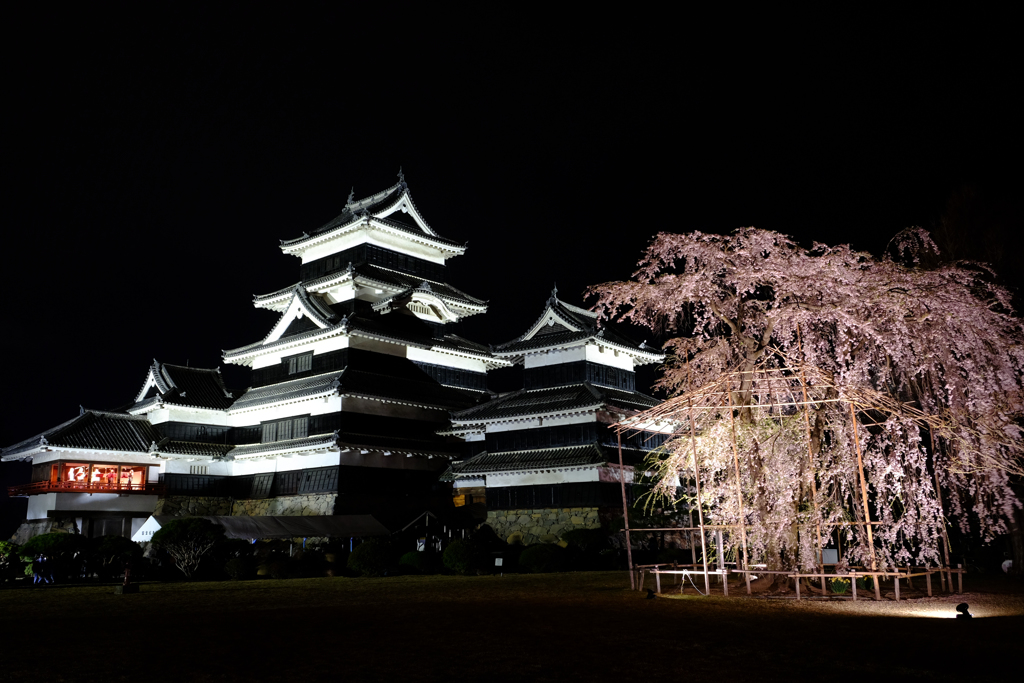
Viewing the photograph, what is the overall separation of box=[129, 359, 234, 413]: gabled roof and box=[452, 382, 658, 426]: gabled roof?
14.1 meters

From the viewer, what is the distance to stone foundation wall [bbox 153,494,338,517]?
120ft

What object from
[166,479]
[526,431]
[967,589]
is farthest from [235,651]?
[166,479]

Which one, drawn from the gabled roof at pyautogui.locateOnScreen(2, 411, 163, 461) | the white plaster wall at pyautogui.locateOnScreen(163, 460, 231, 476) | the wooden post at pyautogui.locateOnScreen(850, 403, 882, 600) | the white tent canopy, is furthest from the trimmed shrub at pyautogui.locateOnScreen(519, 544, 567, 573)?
the gabled roof at pyautogui.locateOnScreen(2, 411, 163, 461)

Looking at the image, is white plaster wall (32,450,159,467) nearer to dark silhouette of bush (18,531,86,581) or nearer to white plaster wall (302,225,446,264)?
dark silhouette of bush (18,531,86,581)

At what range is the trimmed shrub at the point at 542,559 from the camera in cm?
2850

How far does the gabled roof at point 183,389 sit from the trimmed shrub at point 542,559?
71.2ft

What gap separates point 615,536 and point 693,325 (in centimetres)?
1492

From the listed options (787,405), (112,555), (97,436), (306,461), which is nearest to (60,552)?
(112,555)

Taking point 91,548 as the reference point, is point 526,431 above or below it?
above

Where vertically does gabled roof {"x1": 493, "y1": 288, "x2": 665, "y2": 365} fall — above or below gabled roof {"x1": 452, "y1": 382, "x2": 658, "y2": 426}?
above

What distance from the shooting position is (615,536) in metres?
32.2

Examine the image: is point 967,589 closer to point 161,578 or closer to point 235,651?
point 235,651

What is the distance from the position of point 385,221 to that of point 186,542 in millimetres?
21367

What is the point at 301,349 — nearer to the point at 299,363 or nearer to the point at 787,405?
the point at 299,363
